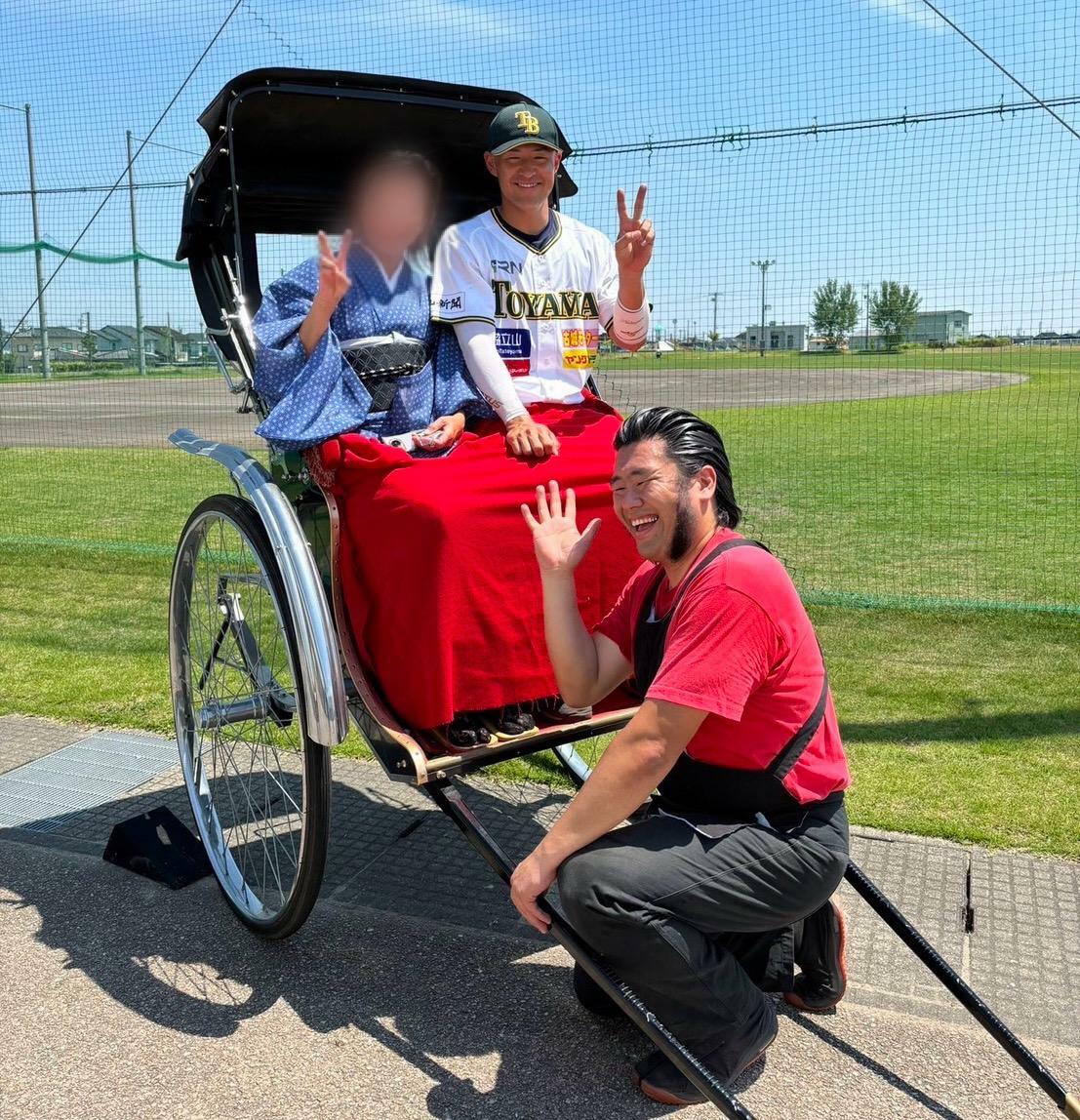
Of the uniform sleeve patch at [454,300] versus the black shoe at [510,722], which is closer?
the black shoe at [510,722]

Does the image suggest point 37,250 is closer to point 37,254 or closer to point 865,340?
point 37,254

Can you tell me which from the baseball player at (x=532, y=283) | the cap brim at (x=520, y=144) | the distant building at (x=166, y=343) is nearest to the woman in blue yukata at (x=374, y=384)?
the baseball player at (x=532, y=283)

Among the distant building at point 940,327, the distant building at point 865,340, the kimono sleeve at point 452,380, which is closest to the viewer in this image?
the kimono sleeve at point 452,380

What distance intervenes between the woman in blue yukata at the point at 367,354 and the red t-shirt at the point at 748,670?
39.6 inches

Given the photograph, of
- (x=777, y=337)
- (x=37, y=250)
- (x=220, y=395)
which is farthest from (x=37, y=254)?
(x=220, y=395)

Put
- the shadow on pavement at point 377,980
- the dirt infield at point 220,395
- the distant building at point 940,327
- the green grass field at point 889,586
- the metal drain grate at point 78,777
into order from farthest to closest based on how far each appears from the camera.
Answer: the dirt infield at point 220,395 → the distant building at point 940,327 → the green grass field at point 889,586 → the metal drain grate at point 78,777 → the shadow on pavement at point 377,980

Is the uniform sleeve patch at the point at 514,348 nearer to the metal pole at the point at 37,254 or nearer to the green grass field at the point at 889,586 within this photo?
the green grass field at the point at 889,586

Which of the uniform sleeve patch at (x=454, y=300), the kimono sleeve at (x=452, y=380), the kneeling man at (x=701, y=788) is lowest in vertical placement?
the kneeling man at (x=701, y=788)

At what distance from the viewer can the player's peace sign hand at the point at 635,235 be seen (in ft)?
9.57

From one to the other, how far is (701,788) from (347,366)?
141 centimetres

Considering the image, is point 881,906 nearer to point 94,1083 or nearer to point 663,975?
point 663,975

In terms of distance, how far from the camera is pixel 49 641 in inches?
221

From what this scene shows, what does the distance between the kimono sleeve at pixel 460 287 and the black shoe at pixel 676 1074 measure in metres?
1.86

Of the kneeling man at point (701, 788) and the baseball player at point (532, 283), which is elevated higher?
the baseball player at point (532, 283)
